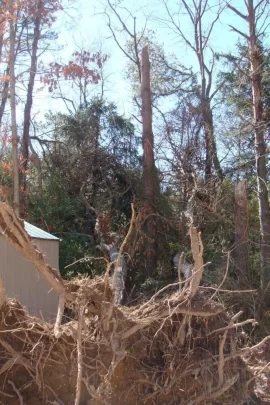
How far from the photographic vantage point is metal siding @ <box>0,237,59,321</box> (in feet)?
33.3

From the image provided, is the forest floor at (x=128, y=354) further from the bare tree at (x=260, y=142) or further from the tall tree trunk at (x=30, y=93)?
the tall tree trunk at (x=30, y=93)

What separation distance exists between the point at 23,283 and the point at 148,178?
6149 millimetres

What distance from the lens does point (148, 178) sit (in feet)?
51.0

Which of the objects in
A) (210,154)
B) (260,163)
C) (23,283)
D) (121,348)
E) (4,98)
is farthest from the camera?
(4,98)

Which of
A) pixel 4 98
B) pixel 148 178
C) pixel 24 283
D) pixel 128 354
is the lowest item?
pixel 128 354

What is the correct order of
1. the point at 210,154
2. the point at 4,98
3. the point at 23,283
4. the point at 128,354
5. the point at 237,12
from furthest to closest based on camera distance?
the point at 4,98, the point at 210,154, the point at 237,12, the point at 23,283, the point at 128,354

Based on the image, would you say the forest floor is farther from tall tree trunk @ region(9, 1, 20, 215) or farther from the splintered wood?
tall tree trunk @ region(9, 1, 20, 215)

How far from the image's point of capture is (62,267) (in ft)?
47.6

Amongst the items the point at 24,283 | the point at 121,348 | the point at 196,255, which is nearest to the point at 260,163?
the point at 24,283

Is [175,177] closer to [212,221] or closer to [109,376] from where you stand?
[212,221]

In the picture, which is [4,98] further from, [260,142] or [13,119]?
[260,142]

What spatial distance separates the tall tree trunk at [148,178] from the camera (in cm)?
1458

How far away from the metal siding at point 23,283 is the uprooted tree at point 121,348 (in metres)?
4.02

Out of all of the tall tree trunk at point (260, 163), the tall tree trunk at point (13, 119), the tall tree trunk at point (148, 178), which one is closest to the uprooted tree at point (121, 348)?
the tall tree trunk at point (260, 163)
